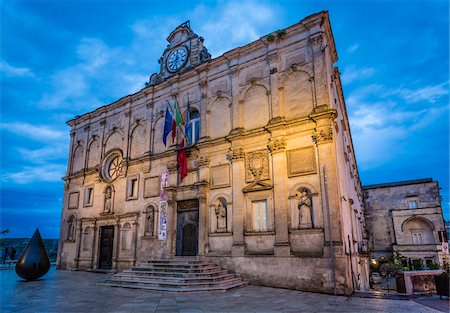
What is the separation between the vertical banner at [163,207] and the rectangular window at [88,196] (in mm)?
6764

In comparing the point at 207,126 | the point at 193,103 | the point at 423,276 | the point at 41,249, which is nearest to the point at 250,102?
the point at 207,126

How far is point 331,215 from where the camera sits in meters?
11.4

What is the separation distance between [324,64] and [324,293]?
9231 mm

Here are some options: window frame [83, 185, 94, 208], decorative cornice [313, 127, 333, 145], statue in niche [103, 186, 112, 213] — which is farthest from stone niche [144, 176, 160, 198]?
decorative cornice [313, 127, 333, 145]

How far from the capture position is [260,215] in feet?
43.9

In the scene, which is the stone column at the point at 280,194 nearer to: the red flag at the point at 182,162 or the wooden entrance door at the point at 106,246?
the red flag at the point at 182,162

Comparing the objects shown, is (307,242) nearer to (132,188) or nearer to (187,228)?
(187,228)

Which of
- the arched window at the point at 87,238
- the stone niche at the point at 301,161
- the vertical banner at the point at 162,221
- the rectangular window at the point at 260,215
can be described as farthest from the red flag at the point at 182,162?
the arched window at the point at 87,238

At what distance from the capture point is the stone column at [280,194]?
12.2 m

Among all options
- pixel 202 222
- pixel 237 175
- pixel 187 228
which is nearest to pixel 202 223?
pixel 202 222

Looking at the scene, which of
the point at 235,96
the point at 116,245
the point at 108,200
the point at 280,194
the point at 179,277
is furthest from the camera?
the point at 108,200

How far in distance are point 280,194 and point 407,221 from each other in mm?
24323

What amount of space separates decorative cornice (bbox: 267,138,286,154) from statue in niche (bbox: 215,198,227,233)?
341cm

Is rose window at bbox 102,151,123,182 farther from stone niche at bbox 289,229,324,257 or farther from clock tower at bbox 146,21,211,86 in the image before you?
stone niche at bbox 289,229,324,257
